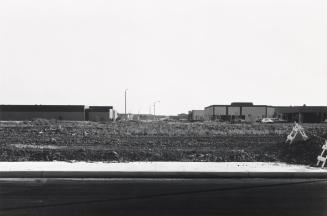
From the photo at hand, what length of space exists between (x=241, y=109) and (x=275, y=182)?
10862 centimetres

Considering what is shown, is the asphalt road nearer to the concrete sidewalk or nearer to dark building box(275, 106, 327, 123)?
the concrete sidewalk

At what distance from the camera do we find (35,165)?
1391 cm

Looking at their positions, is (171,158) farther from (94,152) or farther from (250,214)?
(250,214)

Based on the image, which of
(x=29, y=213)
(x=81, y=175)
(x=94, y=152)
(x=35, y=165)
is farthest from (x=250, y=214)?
(x=94, y=152)

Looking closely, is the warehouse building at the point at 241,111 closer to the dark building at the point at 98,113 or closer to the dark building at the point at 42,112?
the dark building at the point at 98,113

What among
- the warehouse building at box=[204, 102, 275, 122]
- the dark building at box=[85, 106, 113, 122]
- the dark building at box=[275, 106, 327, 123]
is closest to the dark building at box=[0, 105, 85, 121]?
the dark building at box=[85, 106, 113, 122]

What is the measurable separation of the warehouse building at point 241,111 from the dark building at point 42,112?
34.1m

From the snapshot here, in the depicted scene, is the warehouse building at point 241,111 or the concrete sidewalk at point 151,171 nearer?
the concrete sidewalk at point 151,171

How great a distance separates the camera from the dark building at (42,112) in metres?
105

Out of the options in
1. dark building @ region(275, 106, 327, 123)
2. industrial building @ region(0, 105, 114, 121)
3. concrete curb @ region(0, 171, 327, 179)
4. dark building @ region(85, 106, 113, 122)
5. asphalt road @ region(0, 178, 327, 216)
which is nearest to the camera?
asphalt road @ region(0, 178, 327, 216)

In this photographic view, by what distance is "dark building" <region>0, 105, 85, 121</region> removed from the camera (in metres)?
105

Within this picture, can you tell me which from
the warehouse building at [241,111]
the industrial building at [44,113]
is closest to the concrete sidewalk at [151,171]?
the industrial building at [44,113]

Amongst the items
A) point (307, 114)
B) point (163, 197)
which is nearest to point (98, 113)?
point (307, 114)

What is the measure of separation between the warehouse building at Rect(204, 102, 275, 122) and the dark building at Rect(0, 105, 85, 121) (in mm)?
34146
